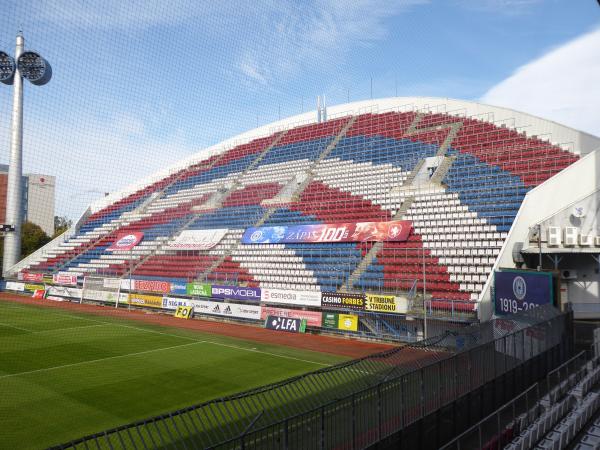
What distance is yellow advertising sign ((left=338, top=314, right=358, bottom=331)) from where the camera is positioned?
21766 millimetres

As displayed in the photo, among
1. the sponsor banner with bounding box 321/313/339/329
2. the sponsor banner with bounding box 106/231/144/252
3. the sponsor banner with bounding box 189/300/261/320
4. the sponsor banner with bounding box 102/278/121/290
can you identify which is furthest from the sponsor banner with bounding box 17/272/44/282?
the sponsor banner with bounding box 321/313/339/329

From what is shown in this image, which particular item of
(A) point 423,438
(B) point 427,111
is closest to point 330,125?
(B) point 427,111

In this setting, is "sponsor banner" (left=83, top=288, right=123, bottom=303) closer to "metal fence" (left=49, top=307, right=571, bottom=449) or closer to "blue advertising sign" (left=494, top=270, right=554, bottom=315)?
"metal fence" (left=49, top=307, right=571, bottom=449)

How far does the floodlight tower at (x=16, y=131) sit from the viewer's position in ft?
68.0

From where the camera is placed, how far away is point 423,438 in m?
8.27

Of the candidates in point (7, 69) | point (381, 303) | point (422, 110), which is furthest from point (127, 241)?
point (422, 110)

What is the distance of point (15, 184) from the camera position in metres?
32.0

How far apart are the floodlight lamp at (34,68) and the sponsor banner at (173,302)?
14.5 m

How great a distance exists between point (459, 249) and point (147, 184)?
32.3m

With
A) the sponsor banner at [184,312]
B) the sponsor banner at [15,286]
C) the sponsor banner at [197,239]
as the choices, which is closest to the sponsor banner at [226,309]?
the sponsor banner at [184,312]

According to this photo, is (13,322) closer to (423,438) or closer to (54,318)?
(54,318)

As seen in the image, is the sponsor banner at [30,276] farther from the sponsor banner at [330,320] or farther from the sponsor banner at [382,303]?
the sponsor banner at [382,303]

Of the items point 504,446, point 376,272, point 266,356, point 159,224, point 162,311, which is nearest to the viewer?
point 504,446

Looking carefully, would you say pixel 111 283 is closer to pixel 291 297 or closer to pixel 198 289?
pixel 198 289
